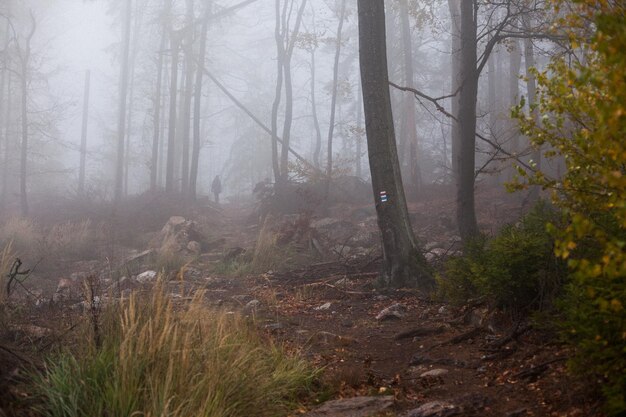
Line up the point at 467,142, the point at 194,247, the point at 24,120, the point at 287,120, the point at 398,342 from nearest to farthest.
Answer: the point at 398,342
the point at 467,142
the point at 194,247
the point at 24,120
the point at 287,120

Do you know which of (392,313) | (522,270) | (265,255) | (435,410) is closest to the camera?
(435,410)

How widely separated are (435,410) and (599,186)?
5.38ft

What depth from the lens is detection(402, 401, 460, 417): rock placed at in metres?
3.41

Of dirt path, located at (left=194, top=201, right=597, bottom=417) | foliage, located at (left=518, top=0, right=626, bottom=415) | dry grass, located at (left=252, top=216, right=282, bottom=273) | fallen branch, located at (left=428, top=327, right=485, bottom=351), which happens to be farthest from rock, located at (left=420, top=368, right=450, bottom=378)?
dry grass, located at (left=252, top=216, right=282, bottom=273)

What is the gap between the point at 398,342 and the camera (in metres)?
5.64

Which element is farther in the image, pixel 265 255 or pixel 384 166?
pixel 265 255

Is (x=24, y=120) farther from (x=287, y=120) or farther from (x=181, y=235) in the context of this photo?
(x=181, y=235)

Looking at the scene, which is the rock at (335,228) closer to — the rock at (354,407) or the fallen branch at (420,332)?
the fallen branch at (420,332)

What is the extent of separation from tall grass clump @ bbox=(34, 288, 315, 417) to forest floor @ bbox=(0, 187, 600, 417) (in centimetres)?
28

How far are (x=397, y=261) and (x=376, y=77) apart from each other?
2.70m

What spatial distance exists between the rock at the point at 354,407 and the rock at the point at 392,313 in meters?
2.83

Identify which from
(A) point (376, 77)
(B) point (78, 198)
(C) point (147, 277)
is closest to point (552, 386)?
(A) point (376, 77)

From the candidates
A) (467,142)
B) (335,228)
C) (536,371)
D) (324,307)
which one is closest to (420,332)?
(536,371)

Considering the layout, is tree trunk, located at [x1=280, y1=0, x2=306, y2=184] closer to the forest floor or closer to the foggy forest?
the foggy forest
